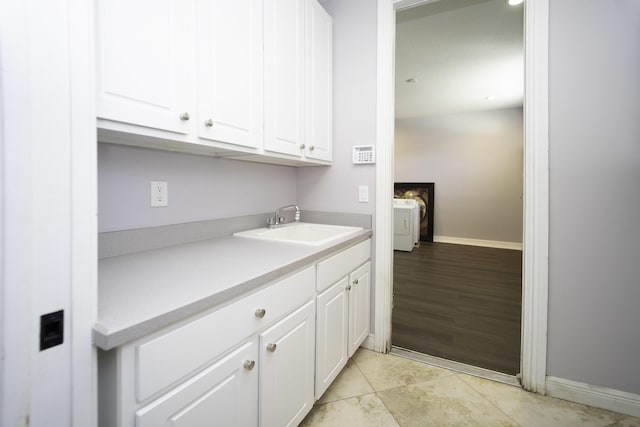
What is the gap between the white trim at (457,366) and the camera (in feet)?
5.79

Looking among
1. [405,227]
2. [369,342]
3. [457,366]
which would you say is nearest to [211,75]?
[369,342]

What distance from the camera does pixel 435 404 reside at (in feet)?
5.13

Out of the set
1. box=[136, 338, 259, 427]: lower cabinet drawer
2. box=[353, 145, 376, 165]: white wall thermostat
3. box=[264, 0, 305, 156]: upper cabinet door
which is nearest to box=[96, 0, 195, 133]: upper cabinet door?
box=[264, 0, 305, 156]: upper cabinet door

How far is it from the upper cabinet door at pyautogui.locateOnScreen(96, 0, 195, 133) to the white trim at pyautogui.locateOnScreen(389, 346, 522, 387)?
190 cm

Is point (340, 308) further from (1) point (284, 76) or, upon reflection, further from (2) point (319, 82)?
(2) point (319, 82)

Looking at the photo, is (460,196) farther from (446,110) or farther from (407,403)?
(407,403)

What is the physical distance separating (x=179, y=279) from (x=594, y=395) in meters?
2.11

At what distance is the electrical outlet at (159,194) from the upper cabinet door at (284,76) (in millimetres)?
516

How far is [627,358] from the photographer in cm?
152

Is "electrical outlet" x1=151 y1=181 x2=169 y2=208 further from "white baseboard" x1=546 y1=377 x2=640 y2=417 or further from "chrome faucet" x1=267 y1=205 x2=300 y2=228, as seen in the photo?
"white baseboard" x1=546 y1=377 x2=640 y2=417

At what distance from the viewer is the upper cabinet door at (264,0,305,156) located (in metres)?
1.54

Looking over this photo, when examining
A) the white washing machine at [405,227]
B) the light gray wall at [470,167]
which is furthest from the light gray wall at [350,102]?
the light gray wall at [470,167]

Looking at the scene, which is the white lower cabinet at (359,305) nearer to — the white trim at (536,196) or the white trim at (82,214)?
the white trim at (536,196)

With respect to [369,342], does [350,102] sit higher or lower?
higher
